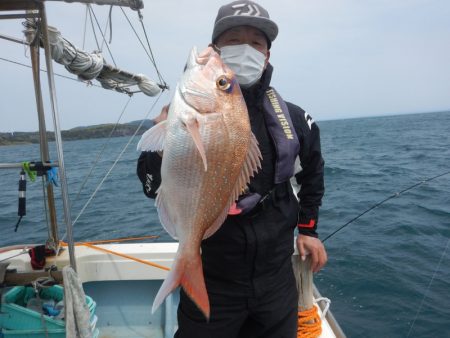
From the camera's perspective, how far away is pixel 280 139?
6.70ft

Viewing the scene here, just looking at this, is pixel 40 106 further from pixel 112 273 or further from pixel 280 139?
pixel 280 139

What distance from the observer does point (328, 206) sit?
1039 cm

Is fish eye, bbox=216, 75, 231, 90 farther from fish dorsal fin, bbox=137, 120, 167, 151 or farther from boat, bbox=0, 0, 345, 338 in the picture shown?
boat, bbox=0, 0, 345, 338

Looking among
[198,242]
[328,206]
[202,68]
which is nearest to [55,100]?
[202,68]

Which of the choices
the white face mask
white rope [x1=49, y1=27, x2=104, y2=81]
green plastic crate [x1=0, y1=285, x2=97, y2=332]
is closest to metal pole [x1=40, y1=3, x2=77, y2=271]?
green plastic crate [x1=0, y1=285, x2=97, y2=332]

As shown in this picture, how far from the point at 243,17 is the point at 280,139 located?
2.26 feet

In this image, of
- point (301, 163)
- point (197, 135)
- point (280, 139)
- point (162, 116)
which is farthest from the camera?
point (301, 163)

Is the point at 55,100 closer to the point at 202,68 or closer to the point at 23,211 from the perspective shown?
the point at 23,211

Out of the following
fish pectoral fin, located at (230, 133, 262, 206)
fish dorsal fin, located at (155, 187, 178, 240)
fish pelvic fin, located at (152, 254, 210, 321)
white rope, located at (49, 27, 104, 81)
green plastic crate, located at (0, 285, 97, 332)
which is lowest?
green plastic crate, located at (0, 285, 97, 332)

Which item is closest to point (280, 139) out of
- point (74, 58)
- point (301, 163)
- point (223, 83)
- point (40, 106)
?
point (301, 163)

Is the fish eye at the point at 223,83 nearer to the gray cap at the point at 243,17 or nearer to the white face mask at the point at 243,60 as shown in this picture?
the white face mask at the point at 243,60

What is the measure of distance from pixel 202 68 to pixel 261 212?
848mm

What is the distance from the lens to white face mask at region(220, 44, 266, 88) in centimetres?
192

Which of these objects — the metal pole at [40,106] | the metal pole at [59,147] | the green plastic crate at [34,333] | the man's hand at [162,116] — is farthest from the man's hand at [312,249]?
the metal pole at [40,106]
